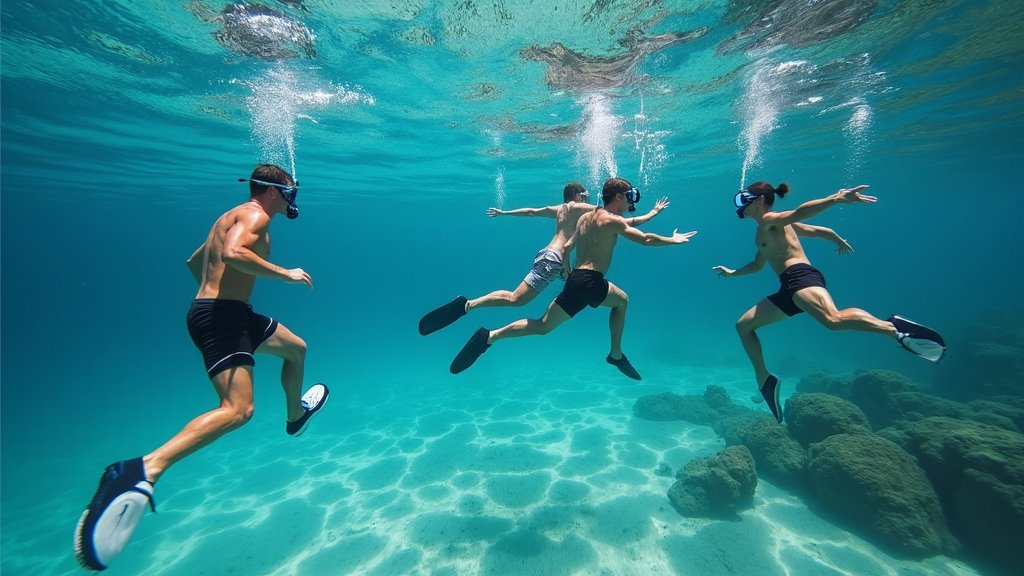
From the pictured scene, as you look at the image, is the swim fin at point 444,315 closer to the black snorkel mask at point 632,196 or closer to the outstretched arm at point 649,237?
the outstretched arm at point 649,237

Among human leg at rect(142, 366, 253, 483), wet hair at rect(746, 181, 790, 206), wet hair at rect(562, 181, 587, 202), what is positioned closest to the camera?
human leg at rect(142, 366, 253, 483)

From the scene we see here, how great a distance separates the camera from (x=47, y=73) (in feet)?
34.8

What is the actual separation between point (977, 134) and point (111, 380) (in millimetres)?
72059

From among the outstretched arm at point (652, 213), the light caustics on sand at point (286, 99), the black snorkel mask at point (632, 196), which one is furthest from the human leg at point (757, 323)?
the light caustics on sand at point (286, 99)

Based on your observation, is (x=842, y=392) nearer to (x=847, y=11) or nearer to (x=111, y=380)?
(x=847, y=11)

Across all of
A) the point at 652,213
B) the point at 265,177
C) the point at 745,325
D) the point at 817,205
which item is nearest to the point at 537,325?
the point at 652,213

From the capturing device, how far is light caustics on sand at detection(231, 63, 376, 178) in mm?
11352

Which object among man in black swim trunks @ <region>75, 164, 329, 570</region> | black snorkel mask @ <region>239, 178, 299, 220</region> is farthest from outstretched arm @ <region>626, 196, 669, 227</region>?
black snorkel mask @ <region>239, 178, 299, 220</region>

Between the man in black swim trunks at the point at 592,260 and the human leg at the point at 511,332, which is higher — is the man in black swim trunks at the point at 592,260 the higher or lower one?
the higher one

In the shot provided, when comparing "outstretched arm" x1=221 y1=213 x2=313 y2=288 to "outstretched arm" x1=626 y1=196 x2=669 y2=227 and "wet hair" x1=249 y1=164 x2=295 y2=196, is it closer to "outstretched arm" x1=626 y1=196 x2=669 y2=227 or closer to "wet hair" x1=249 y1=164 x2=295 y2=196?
"wet hair" x1=249 y1=164 x2=295 y2=196

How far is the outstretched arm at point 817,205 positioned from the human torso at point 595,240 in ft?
6.28

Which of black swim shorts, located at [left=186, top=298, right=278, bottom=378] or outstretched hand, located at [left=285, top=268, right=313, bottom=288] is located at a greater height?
outstretched hand, located at [left=285, top=268, right=313, bottom=288]

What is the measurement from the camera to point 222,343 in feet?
11.2

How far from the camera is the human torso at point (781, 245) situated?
4840 millimetres
